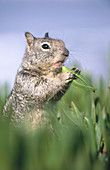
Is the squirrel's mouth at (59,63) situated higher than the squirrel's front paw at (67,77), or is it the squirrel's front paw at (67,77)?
the squirrel's mouth at (59,63)

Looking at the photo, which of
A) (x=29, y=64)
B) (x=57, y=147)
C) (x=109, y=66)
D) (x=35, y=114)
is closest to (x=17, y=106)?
(x=35, y=114)

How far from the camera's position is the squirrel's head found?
213 cm

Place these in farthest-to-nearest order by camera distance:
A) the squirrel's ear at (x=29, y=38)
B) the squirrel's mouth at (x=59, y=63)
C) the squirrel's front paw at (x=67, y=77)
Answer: the squirrel's ear at (x=29, y=38) < the squirrel's mouth at (x=59, y=63) < the squirrel's front paw at (x=67, y=77)

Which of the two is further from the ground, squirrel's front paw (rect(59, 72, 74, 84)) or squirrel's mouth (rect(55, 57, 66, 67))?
squirrel's mouth (rect(55, 57, 66, 67))

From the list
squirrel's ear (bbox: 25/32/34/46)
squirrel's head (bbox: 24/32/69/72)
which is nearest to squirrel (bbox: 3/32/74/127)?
squirrel's head (bbox: 24/32/69/72)

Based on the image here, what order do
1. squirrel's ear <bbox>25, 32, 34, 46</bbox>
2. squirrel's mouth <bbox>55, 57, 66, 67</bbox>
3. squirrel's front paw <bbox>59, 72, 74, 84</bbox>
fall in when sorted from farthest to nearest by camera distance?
squirrel's ear <bbox>25, 32, 34, 46</bbox>
squirrel's mouth <bbox>55, 57, 66, 67</bbox>
squirrel's front paw <bbox>59, 72, 74, 84</bbox>

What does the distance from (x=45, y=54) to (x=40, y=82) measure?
279 mm

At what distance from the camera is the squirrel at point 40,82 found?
206 centimetres

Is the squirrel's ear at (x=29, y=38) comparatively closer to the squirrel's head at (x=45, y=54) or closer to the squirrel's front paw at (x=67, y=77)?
the squirrel's head at (x=45, y=54)

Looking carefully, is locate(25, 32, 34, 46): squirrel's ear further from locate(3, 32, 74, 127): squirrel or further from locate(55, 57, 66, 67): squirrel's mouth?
locate(55, 57, 66, 67): squirrel's mouth

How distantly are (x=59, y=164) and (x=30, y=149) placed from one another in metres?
0.08

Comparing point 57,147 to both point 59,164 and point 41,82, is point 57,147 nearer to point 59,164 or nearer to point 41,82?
point 59,164

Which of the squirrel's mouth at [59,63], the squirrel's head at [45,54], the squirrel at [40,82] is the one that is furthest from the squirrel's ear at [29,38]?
the squirrel's mouth at [59,63]

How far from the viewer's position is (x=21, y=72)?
2.27 meters
